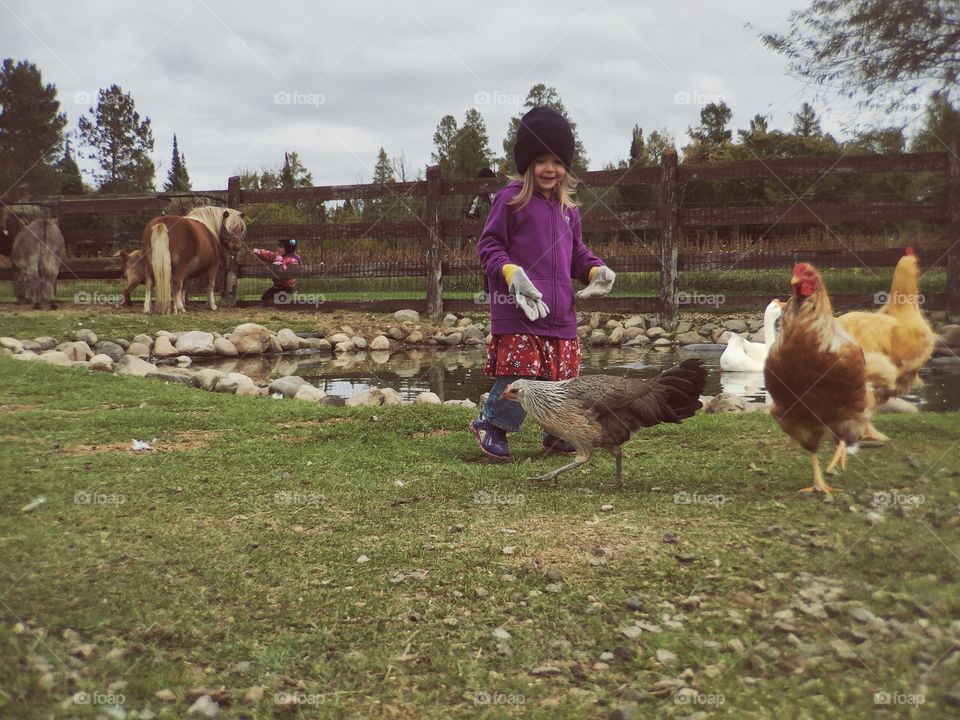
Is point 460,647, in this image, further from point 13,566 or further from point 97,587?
point 13,566

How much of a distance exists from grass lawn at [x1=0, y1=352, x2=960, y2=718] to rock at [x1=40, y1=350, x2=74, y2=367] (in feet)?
13.1

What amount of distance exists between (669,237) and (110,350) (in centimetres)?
802

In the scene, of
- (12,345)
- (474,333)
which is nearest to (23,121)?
(12,345)

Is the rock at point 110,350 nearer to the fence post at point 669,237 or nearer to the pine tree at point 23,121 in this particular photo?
the pine tree at point 23,121

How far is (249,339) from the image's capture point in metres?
11.0

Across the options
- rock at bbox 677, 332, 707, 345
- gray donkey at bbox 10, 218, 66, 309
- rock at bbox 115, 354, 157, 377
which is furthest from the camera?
gray donkey at bbox 10, 218, 66, 309

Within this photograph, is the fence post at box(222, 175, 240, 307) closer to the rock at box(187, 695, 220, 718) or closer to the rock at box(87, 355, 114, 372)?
the rock at box(87, 355, 114, 372)

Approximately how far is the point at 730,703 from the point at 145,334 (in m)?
10.3

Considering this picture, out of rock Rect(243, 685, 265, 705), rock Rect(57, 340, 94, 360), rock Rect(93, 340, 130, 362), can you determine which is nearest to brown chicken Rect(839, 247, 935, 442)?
rock Rect(243, 685, 265, 705)

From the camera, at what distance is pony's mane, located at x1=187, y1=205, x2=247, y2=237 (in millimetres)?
13297

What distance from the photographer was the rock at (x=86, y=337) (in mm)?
10094

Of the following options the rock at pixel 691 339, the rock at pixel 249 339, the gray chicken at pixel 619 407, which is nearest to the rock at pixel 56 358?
the rock at pixel 249 339

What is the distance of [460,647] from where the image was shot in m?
2.56

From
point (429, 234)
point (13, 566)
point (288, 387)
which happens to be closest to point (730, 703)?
point (13, 566)
